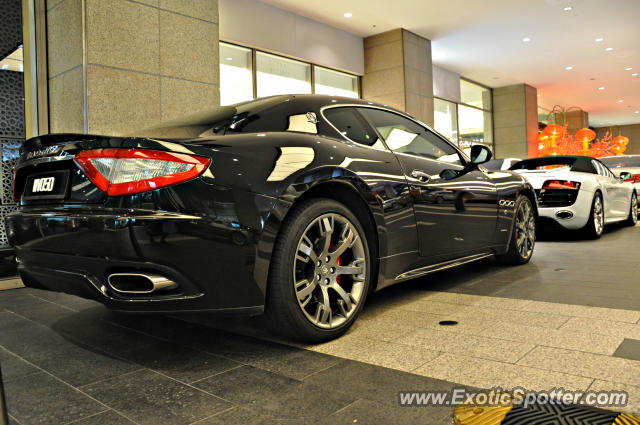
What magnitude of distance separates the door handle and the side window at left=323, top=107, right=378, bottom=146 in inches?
13.0

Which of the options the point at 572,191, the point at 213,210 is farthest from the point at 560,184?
the point at 213,210

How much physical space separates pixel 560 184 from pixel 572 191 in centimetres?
17

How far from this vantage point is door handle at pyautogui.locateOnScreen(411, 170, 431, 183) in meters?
3.09

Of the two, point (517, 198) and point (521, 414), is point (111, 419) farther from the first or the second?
point (517, 198)

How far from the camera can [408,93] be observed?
12.9 metres

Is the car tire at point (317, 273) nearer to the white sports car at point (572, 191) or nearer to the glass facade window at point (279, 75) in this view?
the white sports car at point (572, 191)

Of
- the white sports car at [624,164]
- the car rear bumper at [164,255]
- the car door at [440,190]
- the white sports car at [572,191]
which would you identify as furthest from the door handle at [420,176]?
the white sports car at [624,164]

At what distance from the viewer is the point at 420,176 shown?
314cm

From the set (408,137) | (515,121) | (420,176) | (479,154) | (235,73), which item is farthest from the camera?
(515,121)

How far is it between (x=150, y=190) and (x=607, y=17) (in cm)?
1397

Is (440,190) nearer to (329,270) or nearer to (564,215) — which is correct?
(329,270)

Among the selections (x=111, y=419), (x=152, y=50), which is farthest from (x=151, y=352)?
(x=152, y=50)

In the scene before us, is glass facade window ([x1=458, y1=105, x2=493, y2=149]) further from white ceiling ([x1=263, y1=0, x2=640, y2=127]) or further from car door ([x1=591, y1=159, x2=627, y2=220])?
car door ([x1=591, y1=159, x2=627, y2=220])

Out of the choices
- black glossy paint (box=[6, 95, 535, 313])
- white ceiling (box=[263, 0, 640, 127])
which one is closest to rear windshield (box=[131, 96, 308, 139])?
black glossy paint (box=[6, 95, 535, 313])
